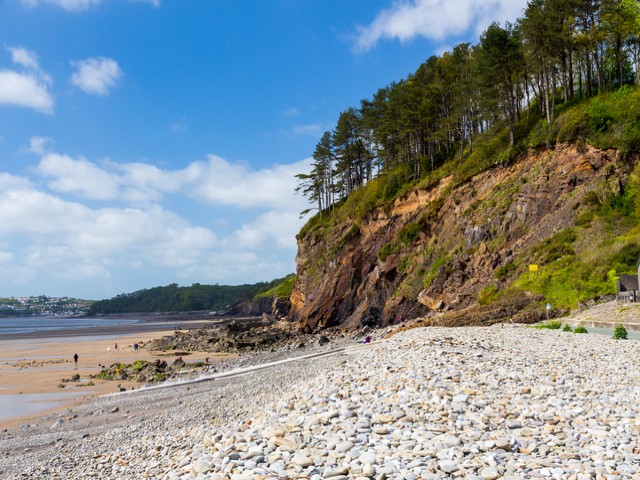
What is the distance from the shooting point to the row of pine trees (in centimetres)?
4722

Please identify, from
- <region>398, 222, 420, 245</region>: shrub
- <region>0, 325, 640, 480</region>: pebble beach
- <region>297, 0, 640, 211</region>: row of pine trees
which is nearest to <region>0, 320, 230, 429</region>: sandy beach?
<region>0, 325, 640, 480</region>: pebble beach

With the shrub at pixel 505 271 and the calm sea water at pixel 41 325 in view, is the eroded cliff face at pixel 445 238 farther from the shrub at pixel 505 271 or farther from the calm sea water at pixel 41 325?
the calm sea water at pixel 41 325

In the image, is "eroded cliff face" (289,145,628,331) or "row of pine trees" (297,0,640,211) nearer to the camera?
"eroded cliff face" (289,145,628,331)

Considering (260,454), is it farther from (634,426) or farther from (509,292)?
(509,292)

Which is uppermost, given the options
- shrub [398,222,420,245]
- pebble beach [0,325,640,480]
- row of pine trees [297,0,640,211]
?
row of pine trees [297,0,640,211]

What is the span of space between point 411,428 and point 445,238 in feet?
143

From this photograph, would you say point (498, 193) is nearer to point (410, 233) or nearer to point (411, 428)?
point (410, 233)

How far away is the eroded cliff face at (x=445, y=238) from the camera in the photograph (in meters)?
40.0

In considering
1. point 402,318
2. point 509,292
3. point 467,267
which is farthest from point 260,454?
point 402,318

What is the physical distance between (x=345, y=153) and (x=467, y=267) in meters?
46.0

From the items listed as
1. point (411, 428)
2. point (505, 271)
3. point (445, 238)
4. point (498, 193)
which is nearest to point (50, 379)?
point (411, 428)

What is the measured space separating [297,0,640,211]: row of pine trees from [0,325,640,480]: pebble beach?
40696 mm

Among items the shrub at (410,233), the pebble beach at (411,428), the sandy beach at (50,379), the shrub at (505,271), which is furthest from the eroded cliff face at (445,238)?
the pebble beach at (411,428)

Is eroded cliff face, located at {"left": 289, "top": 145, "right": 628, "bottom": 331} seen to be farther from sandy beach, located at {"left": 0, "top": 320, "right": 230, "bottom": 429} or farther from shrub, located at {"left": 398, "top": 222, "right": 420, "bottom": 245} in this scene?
sandy beach, located at {"left": 0, "top": 320, "right": 230, "bottom": 429}
